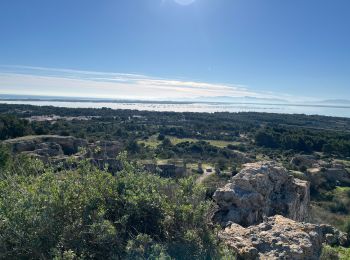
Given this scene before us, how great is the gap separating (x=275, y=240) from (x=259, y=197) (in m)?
2.65

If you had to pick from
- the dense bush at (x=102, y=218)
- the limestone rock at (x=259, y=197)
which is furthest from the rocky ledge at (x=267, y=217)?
the dense bush at (x=102, y=218)

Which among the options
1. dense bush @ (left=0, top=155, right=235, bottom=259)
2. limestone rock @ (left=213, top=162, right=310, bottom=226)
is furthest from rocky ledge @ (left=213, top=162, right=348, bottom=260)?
dense bush @ (left=0, top=155, right=235, bottom=259)

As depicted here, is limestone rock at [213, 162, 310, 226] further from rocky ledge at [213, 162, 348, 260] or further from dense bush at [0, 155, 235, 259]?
dense bush at [0, 155, 235, 259]

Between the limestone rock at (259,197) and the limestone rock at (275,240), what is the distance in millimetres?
997

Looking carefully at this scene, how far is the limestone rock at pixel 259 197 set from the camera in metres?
8.59

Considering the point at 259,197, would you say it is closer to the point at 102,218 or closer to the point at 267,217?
the point at 267,217

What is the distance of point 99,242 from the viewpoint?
211 inches

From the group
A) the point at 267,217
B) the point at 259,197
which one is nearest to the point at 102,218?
the point at 267,217

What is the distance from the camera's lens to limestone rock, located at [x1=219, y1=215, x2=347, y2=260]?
19.9 feet

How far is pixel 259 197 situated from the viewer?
9016 millimetres

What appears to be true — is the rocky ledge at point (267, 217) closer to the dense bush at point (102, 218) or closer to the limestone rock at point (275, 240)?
the limestone rock at point (275, 240)

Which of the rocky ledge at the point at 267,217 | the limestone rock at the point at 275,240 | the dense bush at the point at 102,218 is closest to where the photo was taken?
the dense bush at the point at 102,218

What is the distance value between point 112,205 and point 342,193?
30.6m

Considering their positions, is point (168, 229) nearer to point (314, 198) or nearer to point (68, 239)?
point (68, 239)
